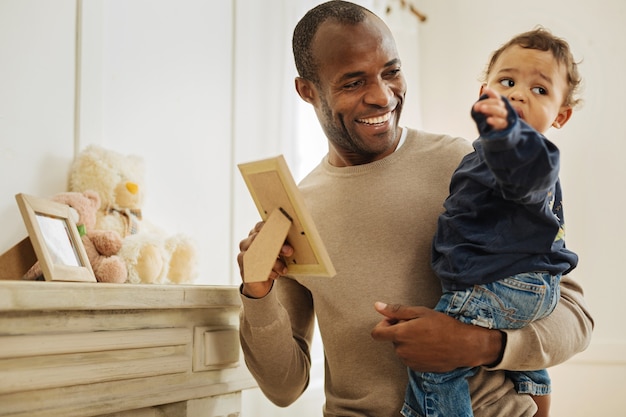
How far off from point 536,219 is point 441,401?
0.38m

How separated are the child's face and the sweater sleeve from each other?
37 cm

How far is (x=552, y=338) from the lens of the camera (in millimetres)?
1286

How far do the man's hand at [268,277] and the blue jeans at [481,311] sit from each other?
0.32 meters

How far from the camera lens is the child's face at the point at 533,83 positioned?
1336 millimetres

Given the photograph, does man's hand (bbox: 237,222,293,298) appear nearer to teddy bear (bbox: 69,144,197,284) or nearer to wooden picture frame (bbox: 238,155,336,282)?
wooden picture frame (bbox: 238,155,336,282)

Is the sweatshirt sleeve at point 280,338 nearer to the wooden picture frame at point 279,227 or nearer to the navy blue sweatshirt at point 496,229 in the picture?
the wooden picture frame at point 279,227

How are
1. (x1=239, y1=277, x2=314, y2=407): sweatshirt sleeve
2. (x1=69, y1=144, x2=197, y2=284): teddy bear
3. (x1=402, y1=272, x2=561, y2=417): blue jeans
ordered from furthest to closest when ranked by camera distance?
(x1=69, y1=144, x2=197, y2=284): teddy bear
(x1=239, y1=277, x2=314, y2=407): sweatshirt sleeve
(x1=402, y1=272, x2=561, y2=417): blue jeans

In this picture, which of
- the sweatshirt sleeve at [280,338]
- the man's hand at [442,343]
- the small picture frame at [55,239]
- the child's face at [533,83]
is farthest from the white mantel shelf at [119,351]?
the child's face at [533,83]

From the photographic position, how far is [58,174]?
5.39 ft

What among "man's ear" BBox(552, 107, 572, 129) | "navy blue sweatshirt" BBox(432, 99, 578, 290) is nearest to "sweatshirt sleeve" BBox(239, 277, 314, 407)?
"navy blue sweatshirt" BBox(432, 99, 578, 290)

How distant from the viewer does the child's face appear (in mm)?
1336

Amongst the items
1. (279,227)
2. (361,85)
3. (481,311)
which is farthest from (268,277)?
(361,85)

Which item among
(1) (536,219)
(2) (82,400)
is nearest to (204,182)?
(2) (82,400)

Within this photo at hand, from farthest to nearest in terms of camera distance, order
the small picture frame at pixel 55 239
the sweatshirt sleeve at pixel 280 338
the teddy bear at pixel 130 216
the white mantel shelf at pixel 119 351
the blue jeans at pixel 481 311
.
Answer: the teddy bear at pixel 130 216 < the sweatshirt sleeve at pixel 280 338 < the small picture frame at pixel 55 239 < the blue jeans at pixel 481 311 < the white mantel shelf at pixel 119 351
